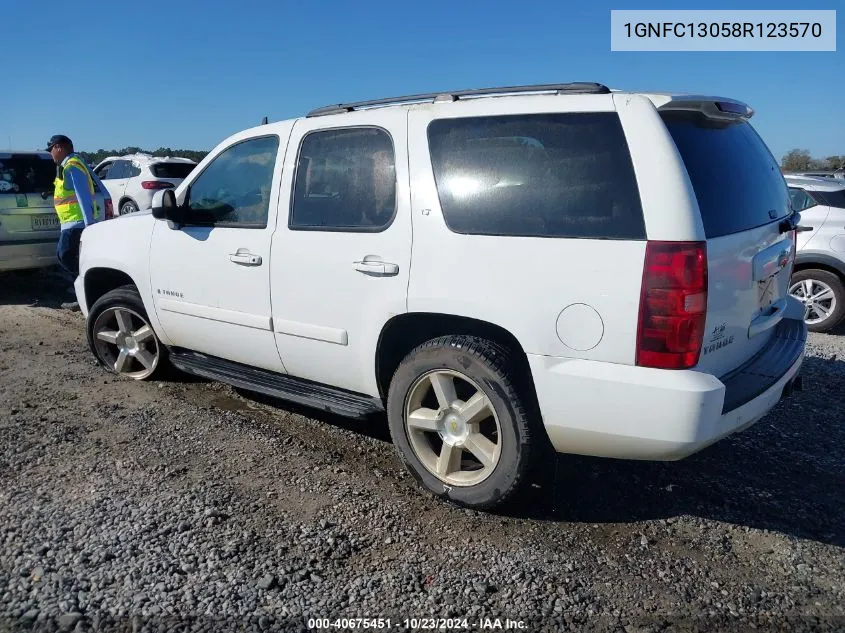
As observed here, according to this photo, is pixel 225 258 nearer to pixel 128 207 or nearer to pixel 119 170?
pixel 128 207

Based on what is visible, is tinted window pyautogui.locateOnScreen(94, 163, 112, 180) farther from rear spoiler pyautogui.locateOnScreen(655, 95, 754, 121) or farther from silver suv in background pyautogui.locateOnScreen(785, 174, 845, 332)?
rear spoiler pyautogui.locateOnScreen(655, 95, 754, 121)

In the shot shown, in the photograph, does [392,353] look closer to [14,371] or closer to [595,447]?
[595,447]

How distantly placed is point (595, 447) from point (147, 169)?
46.6 ft

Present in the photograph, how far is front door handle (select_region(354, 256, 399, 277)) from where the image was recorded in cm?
339

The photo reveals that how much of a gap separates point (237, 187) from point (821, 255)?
6101 mm

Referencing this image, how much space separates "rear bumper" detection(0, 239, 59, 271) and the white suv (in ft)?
16.6

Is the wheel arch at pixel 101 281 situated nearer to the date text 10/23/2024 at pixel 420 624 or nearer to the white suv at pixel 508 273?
the white suv at pixel 508 273

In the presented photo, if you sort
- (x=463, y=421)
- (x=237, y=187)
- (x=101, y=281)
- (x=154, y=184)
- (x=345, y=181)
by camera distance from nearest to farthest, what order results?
(x=463, y=421)
(x=345, y=181)
(x=237, y=187)
(x=101, y=281)
(x=154, y=184)

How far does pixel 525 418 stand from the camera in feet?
10.1

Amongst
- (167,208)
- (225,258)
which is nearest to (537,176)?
(225,258)

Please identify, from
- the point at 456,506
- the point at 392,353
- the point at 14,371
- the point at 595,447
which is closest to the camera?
the point at 595,447

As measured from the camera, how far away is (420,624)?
8.32 ft

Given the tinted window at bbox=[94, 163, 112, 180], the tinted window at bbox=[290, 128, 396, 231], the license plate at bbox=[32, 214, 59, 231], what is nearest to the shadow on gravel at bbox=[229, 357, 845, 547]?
the tinted window at bbox=[290, 128, 396, 231]

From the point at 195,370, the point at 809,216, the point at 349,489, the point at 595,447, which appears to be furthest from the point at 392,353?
the point at 809,216
